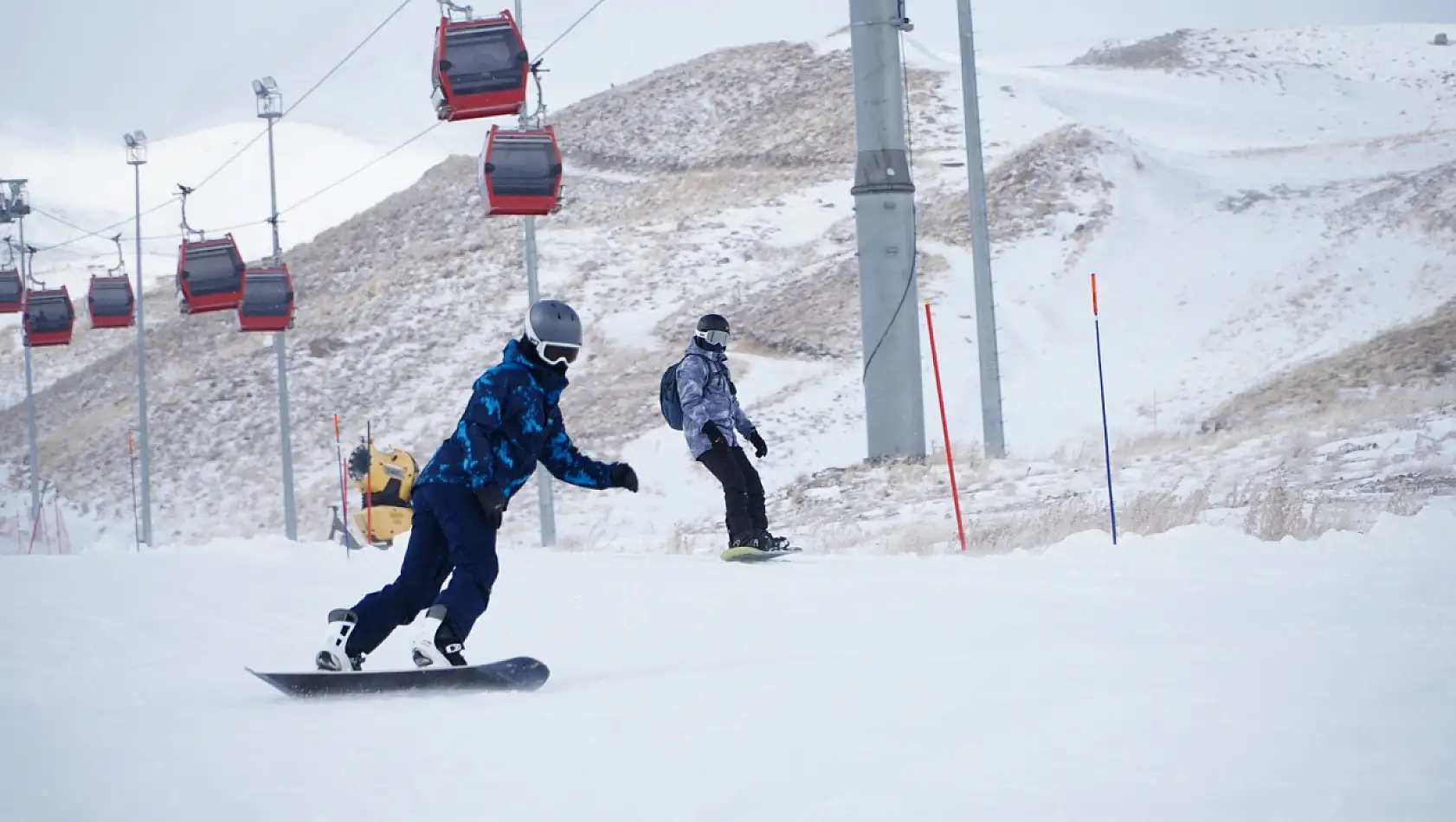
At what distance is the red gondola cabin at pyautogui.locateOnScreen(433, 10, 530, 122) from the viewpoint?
2158cm

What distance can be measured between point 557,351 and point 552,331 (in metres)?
0.10

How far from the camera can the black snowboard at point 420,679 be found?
6.70 meters

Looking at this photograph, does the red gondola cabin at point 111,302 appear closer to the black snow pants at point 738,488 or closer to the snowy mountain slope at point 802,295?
the snowy mountain slope at point 802,295

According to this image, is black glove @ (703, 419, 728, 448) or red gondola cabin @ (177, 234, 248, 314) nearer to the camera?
black glove @ (703, 419, 728, 448)

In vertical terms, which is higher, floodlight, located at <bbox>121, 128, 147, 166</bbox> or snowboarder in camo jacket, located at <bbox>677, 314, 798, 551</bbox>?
floodlight, located at <bbox>121, 128, 147, 166</bbox>

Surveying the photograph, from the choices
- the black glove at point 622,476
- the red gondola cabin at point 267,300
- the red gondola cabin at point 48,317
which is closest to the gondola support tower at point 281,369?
the red gondola cabin at point 267,300

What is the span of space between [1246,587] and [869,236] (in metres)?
11.4

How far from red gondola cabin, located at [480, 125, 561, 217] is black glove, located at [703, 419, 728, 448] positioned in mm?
11207

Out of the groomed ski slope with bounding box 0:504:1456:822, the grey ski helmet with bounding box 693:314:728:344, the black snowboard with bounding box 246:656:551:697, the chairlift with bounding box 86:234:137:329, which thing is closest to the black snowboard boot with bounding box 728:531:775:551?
the grey ski helmet with bounding box 693:314:728:344

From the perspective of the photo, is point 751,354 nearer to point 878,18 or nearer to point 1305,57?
point 878,18

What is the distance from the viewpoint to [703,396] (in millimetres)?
12156

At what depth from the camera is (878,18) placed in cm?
1864

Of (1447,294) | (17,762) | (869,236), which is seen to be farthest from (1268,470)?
(1447,294)

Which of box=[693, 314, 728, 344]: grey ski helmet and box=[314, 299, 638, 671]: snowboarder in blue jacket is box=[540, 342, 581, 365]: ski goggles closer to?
box=[314, 299, 638, 671]: snowboarder in blue jacket
